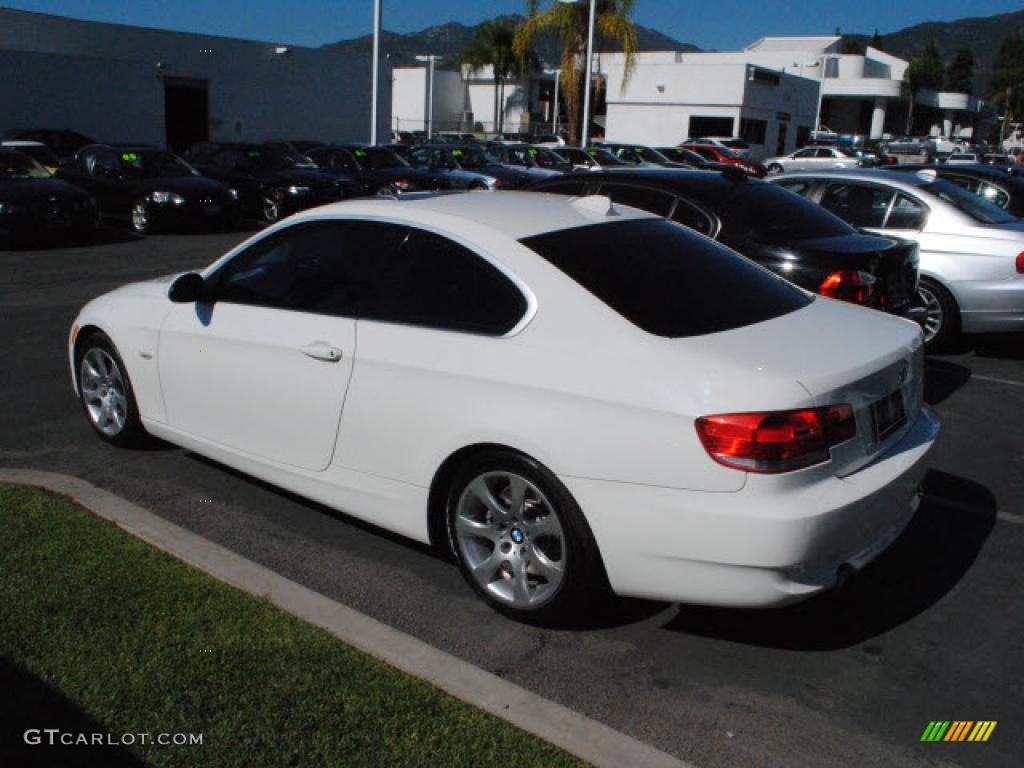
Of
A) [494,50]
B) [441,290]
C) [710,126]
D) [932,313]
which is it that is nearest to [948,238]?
[932,313]

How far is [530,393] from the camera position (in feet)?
11.6

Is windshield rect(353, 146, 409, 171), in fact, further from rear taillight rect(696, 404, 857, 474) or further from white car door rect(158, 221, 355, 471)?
rear taillight rect(696, 404, 857, 474)

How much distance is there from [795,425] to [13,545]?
328cm

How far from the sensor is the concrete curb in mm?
2980

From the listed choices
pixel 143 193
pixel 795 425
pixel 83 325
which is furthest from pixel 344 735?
pixel 143 193

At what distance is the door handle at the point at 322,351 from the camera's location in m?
4.12

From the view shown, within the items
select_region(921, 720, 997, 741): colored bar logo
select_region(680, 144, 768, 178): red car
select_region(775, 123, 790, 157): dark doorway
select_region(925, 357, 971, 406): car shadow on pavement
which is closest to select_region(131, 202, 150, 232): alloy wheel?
select_region(925, 357, 971, 406): car shadow on pavement

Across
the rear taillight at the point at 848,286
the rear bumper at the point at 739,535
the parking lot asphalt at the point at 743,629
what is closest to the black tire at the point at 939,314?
the rear taillight at the point at 848,286

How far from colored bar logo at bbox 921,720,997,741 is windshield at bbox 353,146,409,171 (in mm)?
18586

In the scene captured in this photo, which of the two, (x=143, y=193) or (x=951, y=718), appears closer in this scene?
(x=951, y=718)

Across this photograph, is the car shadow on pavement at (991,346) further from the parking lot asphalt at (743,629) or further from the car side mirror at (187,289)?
the car side mirror at (187,289)

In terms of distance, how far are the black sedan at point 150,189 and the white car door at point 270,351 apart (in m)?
12.6

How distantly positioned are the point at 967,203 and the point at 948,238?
52 centimetres

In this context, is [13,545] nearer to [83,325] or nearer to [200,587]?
[200,587]
